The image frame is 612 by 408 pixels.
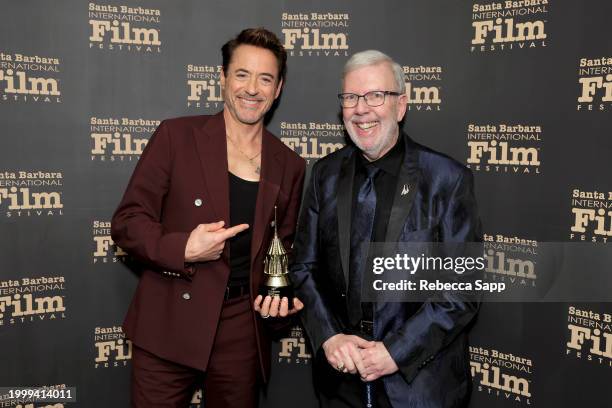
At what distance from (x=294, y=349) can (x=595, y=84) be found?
7.72ft

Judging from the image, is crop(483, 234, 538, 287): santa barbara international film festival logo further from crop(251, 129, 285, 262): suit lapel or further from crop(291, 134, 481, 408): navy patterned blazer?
crop(251, 129, 285, 262): suit lapel

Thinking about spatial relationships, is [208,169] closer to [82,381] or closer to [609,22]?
[82,381]

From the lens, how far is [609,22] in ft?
8.37

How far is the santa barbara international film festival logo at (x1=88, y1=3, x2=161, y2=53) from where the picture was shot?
3.04 m

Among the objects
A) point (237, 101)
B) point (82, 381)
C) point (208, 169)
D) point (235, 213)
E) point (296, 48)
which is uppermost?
point (296, 48)

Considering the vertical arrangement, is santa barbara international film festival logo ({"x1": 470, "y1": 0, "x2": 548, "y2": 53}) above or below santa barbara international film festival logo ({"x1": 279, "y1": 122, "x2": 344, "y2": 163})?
above

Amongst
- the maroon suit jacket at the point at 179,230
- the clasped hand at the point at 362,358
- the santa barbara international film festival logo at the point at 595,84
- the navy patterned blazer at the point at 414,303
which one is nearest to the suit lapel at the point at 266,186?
the maroon suit jacket at the point at 179,230

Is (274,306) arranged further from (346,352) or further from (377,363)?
(377,363)

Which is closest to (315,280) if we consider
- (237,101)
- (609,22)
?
(237,101)

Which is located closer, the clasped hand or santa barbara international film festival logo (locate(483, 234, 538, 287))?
the clasped hand

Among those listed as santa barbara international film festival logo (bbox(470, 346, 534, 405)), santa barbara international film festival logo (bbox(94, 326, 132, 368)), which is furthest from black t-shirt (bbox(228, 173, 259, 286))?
santa barbara international film festival logo (bbox(470, 346, 534, 405))

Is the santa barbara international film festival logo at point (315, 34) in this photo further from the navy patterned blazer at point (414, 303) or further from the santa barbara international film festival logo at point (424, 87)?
the navy patterned blazer at point (414, 303)

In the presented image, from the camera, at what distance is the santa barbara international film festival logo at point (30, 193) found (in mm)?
2945

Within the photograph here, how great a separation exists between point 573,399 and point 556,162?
128cm
